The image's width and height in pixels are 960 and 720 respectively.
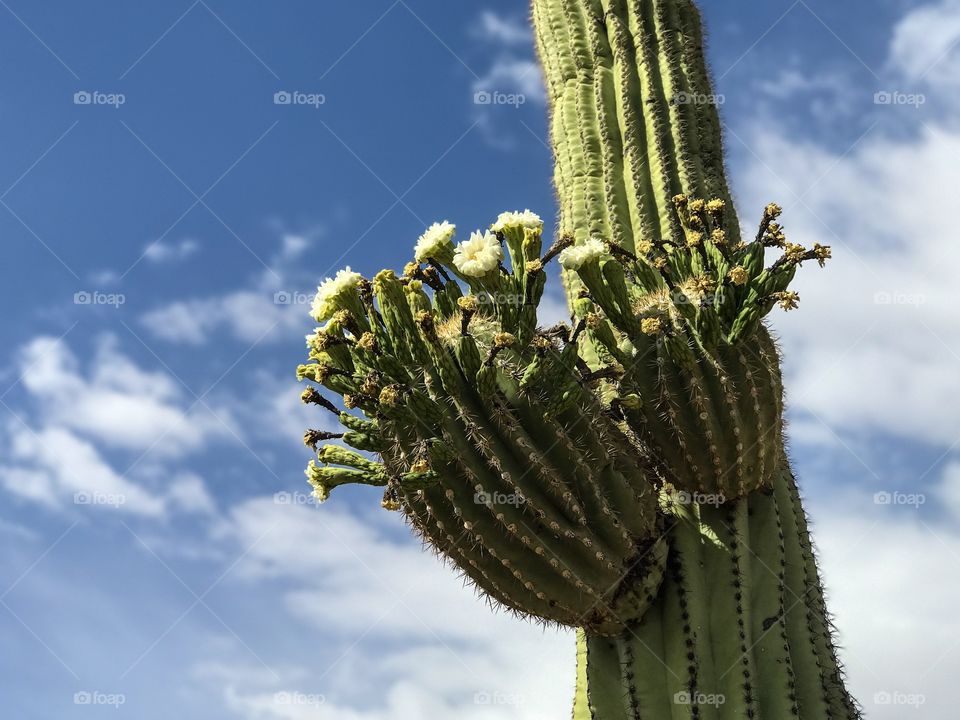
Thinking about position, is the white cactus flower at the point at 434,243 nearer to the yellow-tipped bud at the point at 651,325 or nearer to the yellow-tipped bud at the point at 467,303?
the yellow-tipped bud at the point at 467,303

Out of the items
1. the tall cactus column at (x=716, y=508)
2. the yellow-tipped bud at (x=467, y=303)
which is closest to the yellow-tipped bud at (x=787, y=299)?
the tall cactus column at (x=716, y=508)

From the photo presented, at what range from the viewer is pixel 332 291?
5.50 m

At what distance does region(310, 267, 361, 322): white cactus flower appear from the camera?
5480mm

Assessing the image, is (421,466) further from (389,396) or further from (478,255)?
(478,255)

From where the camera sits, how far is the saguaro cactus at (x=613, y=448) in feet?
16.8

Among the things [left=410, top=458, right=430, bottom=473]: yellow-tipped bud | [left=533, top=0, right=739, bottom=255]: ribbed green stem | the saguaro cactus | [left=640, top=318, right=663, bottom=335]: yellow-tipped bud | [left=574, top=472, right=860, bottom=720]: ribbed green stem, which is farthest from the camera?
[left=533, top=0, right=739, bottom=255]: ribbed green stem

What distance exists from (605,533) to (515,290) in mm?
1381

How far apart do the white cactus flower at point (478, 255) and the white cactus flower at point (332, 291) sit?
571 millimetres

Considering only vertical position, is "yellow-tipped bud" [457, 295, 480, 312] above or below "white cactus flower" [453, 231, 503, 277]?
below

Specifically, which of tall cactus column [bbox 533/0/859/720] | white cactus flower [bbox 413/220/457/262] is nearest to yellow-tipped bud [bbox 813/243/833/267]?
tall cactus column [bbox 533/0/859/720]

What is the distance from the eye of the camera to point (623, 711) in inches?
220

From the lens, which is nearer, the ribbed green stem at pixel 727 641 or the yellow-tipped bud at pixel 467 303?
the yellow-tipped bud at pixel 467 303

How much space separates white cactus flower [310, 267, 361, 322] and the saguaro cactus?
1 centimetres

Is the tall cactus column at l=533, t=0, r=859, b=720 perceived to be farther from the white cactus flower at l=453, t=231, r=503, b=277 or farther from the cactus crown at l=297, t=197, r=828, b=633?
the white cactus flower at l=453, t=231, r=503, b=277
